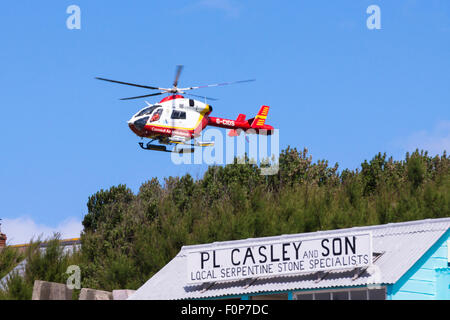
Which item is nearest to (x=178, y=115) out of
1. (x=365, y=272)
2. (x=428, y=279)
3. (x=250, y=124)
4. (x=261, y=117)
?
(x=250, y=124)

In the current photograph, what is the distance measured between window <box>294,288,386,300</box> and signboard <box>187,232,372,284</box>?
0.84 meters

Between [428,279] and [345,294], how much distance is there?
295cm

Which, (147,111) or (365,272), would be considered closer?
(365,272)

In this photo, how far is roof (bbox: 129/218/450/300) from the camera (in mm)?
27219

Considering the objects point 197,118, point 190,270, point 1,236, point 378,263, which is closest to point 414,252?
point 378,263

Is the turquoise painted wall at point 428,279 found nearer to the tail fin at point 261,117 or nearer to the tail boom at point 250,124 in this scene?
the tail boom at point 250,124

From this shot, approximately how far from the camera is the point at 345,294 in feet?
91.4

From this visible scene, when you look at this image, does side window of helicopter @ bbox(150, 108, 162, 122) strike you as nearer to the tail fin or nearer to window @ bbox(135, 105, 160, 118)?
window @ bbox(135, 105, 160, 118)

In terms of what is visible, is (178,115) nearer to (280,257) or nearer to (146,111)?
(146,111)

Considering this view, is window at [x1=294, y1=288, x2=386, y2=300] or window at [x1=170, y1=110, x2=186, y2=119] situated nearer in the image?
window at [x1=294, y1=288, x2=386, y2=300]

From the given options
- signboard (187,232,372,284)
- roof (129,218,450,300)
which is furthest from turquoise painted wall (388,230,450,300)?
signboard (187,232,372,284)

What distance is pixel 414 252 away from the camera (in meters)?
27.6

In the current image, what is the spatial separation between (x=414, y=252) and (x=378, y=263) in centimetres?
135
